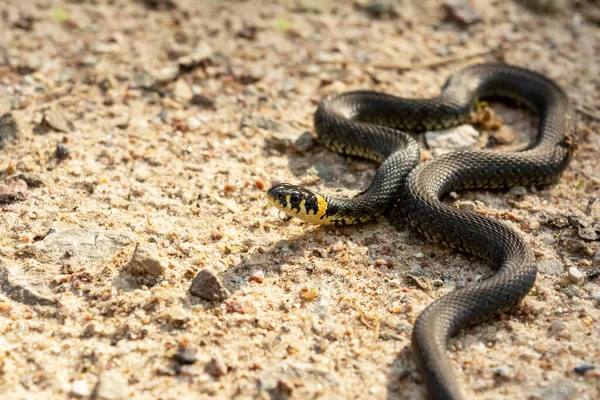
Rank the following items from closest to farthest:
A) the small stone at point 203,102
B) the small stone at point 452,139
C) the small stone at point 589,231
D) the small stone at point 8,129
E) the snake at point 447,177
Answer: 1. the snake at point 447,177
2. the small stone at point 589,231
3. the small stone at point 8,129
4. the small stone at point 452,139
5. the small stone at point 203,102

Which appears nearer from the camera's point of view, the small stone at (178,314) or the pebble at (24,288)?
the small stone at (178,314)

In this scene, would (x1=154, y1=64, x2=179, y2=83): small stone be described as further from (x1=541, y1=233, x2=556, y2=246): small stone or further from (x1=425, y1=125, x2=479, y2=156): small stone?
(x1=541, y1=233, x2=556, y2=246): small stone

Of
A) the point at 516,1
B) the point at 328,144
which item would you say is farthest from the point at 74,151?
the point at 516,1

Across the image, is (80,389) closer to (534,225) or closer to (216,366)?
(216,366)

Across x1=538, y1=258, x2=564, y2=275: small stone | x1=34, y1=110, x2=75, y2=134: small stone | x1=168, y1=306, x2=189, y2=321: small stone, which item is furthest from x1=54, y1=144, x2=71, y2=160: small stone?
x1=538, y1=258, x2=564, y2=275: small stone

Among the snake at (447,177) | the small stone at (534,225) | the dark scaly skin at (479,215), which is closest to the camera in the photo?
the dark scaly skin at (479,215)

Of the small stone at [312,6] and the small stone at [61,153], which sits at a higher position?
the small stone at [312,6]

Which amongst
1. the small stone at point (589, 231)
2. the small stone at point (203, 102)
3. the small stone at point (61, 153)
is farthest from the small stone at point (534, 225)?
the small stone at point (61, 153)

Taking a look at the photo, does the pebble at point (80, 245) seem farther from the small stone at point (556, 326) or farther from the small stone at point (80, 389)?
the small stone at point (556, 326)
